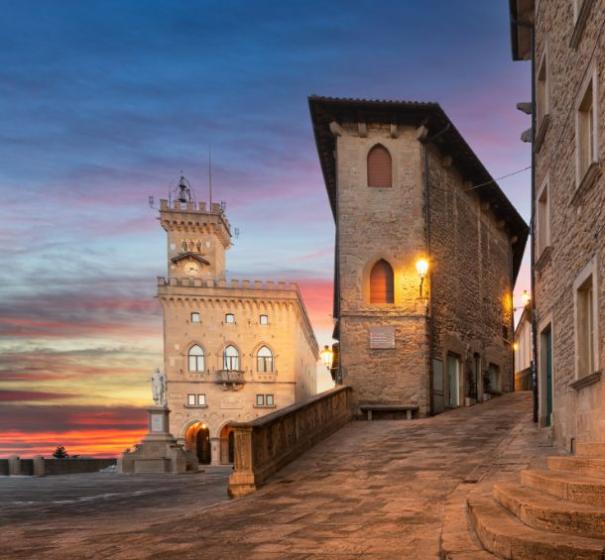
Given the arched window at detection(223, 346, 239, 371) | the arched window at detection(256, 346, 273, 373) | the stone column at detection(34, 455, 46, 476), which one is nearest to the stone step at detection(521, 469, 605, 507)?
the stone column at detection(34, 455, 46, 476)

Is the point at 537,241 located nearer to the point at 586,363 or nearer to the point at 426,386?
the point at 586,363

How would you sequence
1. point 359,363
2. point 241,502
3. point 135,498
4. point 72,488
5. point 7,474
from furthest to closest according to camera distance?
point 7,474 → point 359,363 → point 72,488 → point 135,498 → point 241,502

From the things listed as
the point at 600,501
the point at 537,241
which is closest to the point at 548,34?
the point at 537,241

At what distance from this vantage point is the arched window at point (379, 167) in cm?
2103

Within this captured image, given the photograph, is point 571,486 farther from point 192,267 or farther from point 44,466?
point 192,267

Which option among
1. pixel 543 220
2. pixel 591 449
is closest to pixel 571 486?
pixel 591 449

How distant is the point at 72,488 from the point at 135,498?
4035mm

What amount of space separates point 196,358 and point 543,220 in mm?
38731

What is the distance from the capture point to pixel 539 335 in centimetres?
1373

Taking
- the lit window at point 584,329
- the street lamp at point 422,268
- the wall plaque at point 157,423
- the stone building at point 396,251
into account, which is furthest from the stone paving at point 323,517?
the wall plaque at point 157,423

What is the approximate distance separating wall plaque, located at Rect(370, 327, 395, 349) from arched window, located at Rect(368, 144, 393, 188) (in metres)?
4.71

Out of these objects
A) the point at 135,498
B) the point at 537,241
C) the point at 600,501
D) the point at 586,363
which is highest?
the point at 537,241

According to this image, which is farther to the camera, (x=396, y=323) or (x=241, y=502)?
(x=396, y=323)

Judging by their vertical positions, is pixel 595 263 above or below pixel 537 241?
below
